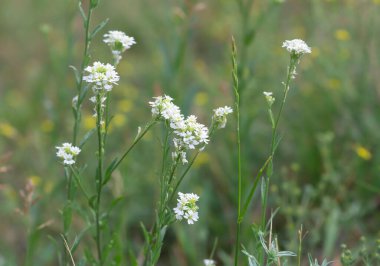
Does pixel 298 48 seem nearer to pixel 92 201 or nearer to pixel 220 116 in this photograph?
pixel 220 116

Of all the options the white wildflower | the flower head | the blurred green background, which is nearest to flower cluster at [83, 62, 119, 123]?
the flower head

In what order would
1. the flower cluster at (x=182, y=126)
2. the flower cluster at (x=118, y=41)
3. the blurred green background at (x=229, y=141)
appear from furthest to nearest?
1. the blurred green background at (x=229, y=141)
2. the flower cluster at (x=118, y=41)
3. the flower cluster at (x=182, y=126)

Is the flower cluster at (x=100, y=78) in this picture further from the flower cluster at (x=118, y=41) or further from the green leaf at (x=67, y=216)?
the green leaf at (x=67, y=216)

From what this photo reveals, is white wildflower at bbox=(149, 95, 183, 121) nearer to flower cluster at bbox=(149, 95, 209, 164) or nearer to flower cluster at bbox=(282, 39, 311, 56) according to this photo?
flower cluster at bbox=(149, 95, 209, 164)

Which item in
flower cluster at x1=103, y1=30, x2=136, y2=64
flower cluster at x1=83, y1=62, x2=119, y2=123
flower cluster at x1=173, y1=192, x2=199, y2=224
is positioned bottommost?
flower cluster at x1=173, y1=192, x2=199, y2=224

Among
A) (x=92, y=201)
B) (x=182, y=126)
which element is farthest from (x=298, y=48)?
(x=92, y=201)

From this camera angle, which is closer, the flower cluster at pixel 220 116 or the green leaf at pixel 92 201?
the flower cluster at pixel 220 116

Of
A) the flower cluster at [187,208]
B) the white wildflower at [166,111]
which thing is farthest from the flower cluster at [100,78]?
the flower cluster at [187,208]

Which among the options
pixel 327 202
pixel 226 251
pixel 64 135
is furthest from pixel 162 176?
pixel 64 135

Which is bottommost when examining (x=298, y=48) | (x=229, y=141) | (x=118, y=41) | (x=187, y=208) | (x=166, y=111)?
(x=187, y=208)

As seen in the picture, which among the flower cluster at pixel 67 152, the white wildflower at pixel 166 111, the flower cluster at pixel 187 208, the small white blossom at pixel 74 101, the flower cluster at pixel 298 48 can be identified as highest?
the small white blossom at pixel 74 101
